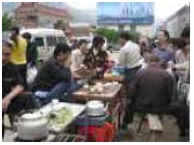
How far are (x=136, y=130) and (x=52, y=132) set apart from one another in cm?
170

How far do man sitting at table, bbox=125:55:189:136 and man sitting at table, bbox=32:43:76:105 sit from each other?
2.18ft

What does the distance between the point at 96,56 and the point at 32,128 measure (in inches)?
127

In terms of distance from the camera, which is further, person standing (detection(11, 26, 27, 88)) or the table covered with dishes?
person standing (detection(11, 26, 27, 88))

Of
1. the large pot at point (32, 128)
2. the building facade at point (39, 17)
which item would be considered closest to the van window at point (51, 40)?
the building facade at point (39, 17)

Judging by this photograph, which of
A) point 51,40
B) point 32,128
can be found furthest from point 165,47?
point 51,40

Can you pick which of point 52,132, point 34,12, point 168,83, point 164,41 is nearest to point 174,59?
point 164,41

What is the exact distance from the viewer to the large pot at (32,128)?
2592mm

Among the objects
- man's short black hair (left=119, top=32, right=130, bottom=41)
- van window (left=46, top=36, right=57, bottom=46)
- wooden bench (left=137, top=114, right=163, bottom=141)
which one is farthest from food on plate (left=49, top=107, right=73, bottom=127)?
van window (left=46, top=36, right=57, bottom=46)

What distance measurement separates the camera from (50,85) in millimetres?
4012

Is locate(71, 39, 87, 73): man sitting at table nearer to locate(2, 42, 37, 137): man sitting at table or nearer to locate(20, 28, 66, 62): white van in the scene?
locate(2, 42, 37, 137): man sitting at table

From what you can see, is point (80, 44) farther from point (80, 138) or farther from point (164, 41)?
point (80, 138)

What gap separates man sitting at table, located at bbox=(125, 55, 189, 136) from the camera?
153 inches

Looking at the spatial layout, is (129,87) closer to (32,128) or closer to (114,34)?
(32,128)

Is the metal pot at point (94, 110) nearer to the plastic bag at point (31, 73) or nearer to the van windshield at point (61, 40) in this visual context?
the plastic bag at point (31, 73)
